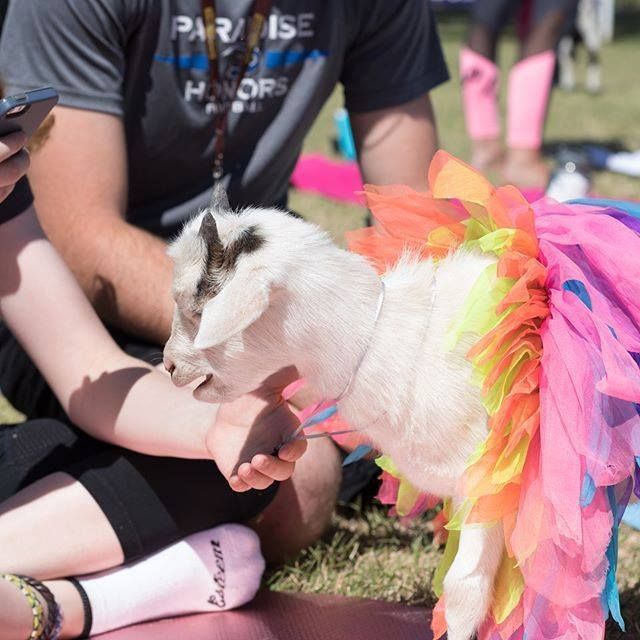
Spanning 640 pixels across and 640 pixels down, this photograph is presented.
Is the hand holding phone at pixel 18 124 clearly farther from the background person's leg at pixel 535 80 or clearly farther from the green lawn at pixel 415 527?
the background person's leg at pixel 535 80

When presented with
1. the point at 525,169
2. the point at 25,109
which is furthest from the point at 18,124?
the point at 525,169

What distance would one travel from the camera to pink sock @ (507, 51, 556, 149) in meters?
4.94

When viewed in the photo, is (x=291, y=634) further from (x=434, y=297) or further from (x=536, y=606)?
(x=434, y=297)

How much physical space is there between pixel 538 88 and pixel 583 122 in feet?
5.77

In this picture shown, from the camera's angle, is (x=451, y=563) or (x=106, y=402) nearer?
(x=451, y=563)

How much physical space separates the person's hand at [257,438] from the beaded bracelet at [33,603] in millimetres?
320

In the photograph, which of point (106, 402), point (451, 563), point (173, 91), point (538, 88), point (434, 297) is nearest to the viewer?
point (434, 297)

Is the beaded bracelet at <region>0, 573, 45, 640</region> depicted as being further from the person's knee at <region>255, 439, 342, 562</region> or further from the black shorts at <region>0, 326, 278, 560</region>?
the person's knee at <region>255, 439, 342, 562</region>

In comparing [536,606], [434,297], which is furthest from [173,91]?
[536,606]

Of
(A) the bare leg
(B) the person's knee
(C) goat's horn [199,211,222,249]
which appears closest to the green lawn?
(B) the person's knee

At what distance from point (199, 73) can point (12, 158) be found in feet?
2.03

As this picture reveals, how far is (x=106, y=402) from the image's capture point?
1.66m

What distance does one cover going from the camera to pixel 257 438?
4.81ft

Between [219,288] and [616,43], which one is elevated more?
[219,288]
